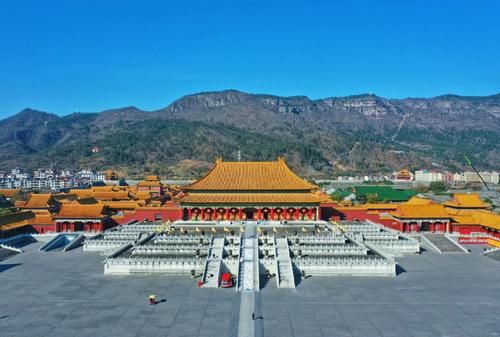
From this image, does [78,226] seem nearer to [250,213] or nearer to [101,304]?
[250,213]

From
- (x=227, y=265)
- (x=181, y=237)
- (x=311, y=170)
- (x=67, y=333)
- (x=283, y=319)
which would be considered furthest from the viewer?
(x=311, y=170)

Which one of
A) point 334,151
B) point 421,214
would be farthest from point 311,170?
point 421,214

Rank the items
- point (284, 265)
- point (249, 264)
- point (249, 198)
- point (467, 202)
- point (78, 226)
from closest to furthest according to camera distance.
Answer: point (249, 264) < point (284, 265) < point (249, 198) < point (78, 226) < point (467, 202)

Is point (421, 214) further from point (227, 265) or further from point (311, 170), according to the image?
point (311, 170)

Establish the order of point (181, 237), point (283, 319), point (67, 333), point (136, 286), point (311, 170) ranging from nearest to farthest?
point (67, 333), point (283, 319), point (136, 286), point (181, 237), point (311, 170)

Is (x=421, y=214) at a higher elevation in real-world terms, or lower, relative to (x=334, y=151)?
lower

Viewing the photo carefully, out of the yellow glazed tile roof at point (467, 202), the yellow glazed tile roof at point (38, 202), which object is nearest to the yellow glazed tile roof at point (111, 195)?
the yellow glazed tile roof at point (38, 202)

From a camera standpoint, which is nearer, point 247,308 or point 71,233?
point 247,308

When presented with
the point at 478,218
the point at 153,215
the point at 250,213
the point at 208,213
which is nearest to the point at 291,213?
the point at 250,213
